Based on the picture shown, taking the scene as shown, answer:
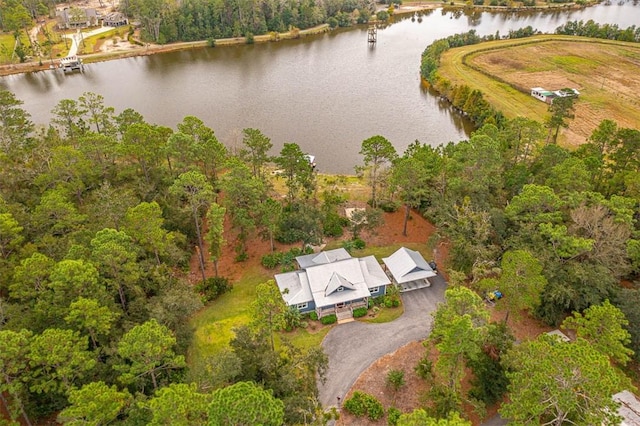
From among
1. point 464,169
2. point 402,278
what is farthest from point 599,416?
point 464,169

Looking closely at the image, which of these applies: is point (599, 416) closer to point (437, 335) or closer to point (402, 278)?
point (437, 335)

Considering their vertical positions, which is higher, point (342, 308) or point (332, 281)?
point (332, 281)

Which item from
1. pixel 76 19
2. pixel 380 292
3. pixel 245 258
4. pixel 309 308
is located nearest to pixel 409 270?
pixel 380 292

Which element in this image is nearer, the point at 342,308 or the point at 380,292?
the point at 342,308

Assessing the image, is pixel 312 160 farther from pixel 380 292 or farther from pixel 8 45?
pixel 8 45

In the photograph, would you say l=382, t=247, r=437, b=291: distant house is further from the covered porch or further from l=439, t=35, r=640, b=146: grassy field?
l=439, t=35, r=640, b=146: grassy field

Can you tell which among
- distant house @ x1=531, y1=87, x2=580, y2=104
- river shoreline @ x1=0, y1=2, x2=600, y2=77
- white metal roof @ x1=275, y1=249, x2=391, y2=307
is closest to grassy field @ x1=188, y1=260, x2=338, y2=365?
white metal roof @ x1=275, y1=249, x2=391, y2=307

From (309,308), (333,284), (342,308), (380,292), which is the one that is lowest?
(380,292)
